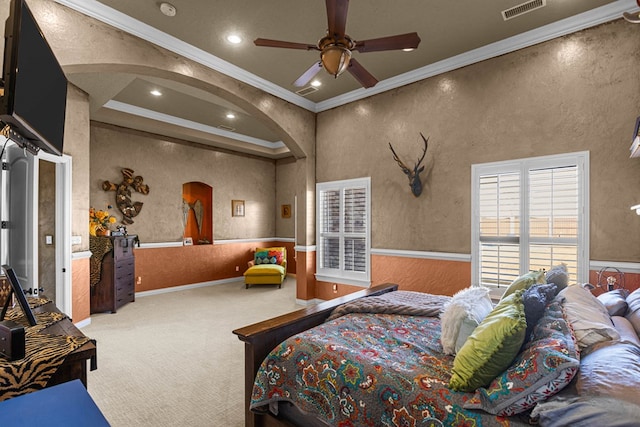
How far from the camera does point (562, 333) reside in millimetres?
1357

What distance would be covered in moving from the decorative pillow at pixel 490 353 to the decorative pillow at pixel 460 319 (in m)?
0.28

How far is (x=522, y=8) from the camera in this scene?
2.94 metres

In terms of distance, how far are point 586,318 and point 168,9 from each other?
3816 mm

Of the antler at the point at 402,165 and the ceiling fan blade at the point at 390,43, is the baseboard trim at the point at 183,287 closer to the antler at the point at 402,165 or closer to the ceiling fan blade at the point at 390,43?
the antler at the point at 402,165

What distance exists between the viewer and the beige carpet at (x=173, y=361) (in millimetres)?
2365

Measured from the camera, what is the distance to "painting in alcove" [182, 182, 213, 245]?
7.19 m

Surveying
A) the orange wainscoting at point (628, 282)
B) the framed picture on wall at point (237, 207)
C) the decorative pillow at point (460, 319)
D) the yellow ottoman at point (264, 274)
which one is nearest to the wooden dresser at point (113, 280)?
the yellow ottoman at point (264, 274)

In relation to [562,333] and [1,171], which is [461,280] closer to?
[562,333]

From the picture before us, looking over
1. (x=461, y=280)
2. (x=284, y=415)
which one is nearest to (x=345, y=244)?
(x=461, y=280)

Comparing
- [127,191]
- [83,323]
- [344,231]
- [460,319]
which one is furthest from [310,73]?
[127,191]

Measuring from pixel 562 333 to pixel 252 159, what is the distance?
7.41 m

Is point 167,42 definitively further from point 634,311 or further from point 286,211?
point 286,211

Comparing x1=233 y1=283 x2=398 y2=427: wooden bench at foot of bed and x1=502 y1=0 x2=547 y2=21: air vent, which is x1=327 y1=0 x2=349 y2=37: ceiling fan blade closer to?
x1=502 y1=0 x2=547 y2=21: air vent

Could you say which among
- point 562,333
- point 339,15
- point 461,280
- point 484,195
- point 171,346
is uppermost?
point 339,15
